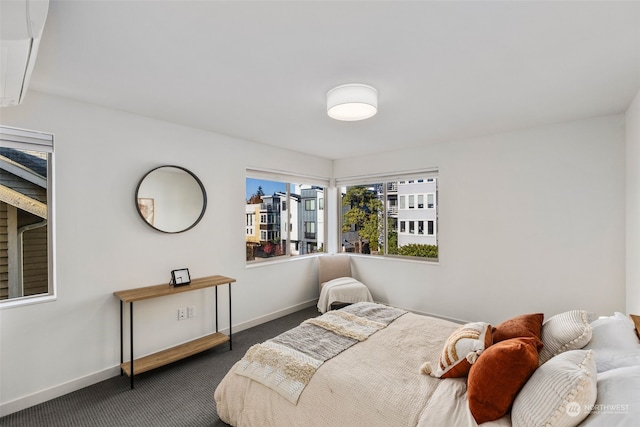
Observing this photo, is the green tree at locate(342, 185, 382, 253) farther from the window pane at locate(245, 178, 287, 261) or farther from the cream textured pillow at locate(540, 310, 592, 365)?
the cream textured pillow at locate(540, 310, 592, 365)

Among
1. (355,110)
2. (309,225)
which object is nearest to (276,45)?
(355,110)

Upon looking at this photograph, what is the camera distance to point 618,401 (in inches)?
41.4

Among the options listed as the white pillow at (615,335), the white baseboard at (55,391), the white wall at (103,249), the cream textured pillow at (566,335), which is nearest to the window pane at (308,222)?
the white wall at (103,249)

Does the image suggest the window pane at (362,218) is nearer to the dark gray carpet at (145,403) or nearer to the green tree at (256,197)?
the green tree at (256,197)

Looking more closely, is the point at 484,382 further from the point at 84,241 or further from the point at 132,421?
the point at 84,241

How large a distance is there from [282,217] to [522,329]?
11.3 feet

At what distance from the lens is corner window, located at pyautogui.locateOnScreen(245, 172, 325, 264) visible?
414cm

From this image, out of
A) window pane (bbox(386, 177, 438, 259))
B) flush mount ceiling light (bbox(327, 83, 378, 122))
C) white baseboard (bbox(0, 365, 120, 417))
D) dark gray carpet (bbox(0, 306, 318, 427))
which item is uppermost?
flush mount ceiling light (bbox(327, 83, 378, 122))

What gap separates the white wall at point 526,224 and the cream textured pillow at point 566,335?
5.73ft

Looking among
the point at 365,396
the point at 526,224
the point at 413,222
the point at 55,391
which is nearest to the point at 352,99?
the point at 365,396

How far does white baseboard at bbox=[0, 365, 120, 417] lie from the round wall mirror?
1363 mm

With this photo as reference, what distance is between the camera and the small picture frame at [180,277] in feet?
9.74

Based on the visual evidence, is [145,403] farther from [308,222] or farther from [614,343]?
[308,222]

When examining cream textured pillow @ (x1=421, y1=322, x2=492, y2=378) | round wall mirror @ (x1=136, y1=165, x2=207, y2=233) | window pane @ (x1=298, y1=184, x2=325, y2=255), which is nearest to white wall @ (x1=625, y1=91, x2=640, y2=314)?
cream textured pillow @ (x1=421, y1=322, x2=492, y2=378)
